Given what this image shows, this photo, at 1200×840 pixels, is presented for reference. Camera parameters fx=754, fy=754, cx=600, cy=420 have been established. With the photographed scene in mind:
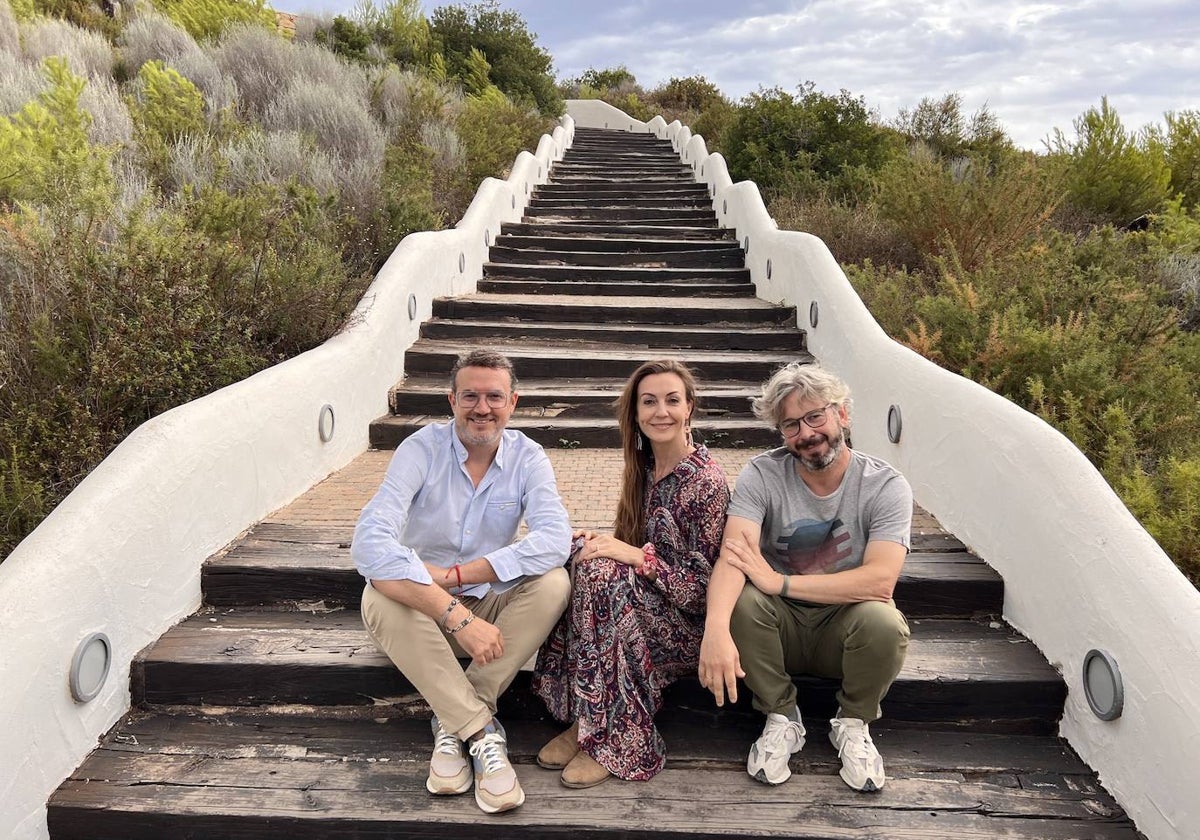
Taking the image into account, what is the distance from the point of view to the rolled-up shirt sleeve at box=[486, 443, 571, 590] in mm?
2115

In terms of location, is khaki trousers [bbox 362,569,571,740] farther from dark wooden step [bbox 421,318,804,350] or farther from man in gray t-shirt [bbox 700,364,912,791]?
dark wooden step [bbox 421,318,804,350]

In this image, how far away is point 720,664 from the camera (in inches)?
77.7

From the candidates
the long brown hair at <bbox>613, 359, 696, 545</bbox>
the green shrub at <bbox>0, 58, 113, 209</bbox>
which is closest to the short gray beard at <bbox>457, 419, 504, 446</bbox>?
the long brown hair at <bbox>613, 359, 696, 545</bbox>

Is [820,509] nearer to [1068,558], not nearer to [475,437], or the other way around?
[1068,558]

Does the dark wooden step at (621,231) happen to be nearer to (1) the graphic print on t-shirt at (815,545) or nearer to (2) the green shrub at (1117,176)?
(2) the green shrub at (1117,176)

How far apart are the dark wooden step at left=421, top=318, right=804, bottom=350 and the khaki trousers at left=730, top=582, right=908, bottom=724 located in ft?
11.1

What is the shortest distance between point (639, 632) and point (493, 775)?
52cm

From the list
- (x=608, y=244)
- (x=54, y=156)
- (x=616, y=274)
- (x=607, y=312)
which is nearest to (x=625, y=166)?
(x=608, y=244)

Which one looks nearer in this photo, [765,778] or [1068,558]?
[765,778]

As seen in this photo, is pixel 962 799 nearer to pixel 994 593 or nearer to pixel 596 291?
pixel 994 593

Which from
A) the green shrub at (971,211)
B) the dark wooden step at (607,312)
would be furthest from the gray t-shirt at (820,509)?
the green shrub at (971,211)

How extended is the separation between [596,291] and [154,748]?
495cm

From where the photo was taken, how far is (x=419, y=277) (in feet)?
17.3

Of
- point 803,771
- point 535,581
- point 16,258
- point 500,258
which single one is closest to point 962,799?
point 803,771
